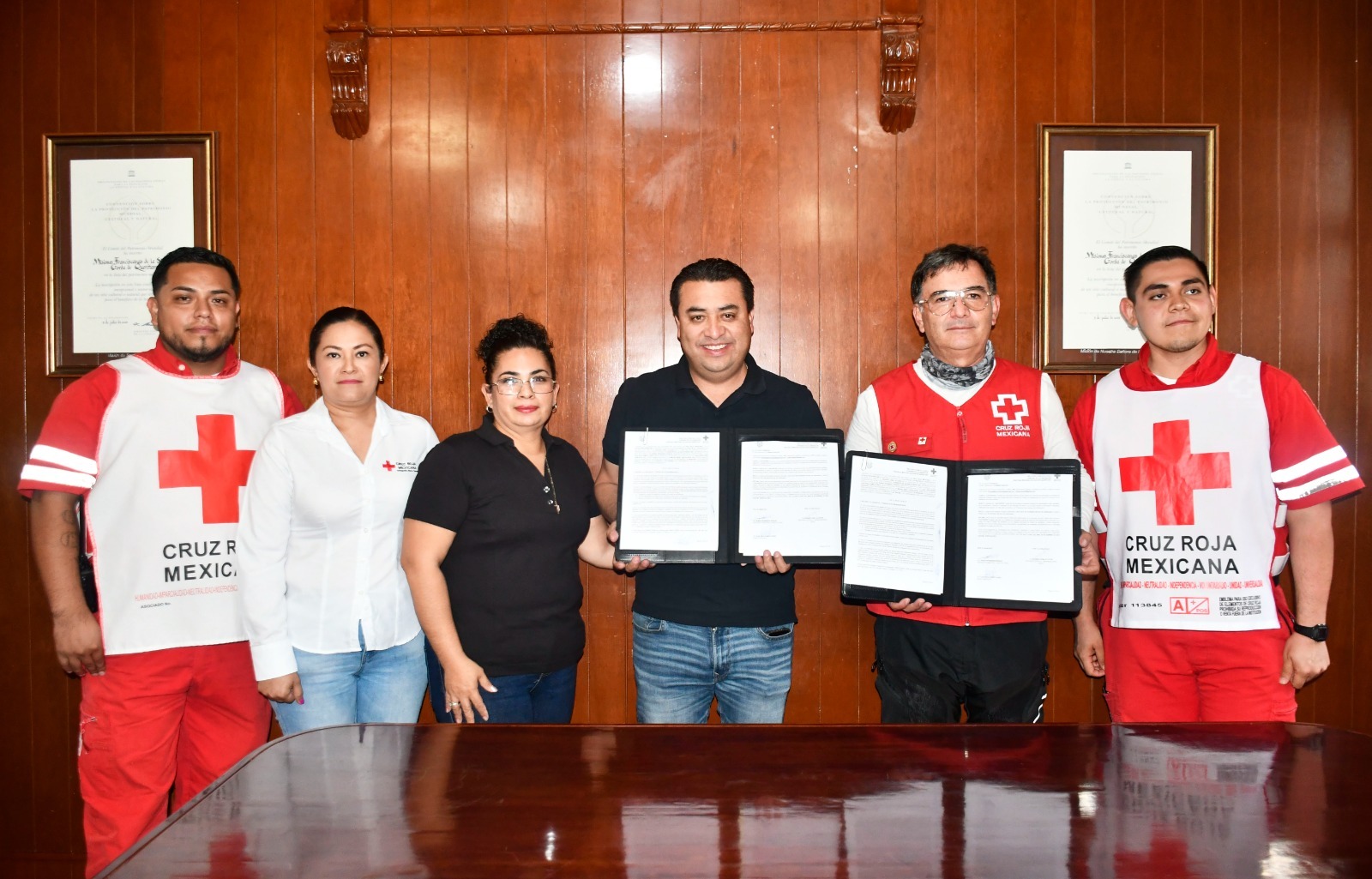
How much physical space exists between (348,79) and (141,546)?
144cm

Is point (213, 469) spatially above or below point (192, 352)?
→ below

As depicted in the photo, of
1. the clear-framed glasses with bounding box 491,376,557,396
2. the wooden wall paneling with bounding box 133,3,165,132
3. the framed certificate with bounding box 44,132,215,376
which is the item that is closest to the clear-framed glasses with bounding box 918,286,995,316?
the clear-framed glasses with bounding box 491,376,557,396

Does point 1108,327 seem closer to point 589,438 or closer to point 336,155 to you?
point 589,438

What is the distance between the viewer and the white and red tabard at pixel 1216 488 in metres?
1.91

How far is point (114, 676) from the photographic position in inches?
79.2

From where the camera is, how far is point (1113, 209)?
2492 millimetres

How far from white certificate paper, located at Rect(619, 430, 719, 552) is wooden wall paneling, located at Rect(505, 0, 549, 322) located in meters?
0.76

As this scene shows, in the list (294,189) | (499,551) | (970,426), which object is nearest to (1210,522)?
(970,426)

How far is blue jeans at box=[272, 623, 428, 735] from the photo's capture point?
1.93 metres

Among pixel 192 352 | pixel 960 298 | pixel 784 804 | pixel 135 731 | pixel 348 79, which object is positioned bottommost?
pixel 135 731

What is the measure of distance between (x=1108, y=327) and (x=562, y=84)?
5.94 ft

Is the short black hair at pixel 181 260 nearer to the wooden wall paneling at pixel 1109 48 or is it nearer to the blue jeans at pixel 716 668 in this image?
the blue jeans at pixel 716 668

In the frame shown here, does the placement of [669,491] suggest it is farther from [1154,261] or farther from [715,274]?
[1154,261]

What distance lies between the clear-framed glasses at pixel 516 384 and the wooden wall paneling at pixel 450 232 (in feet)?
2.09
